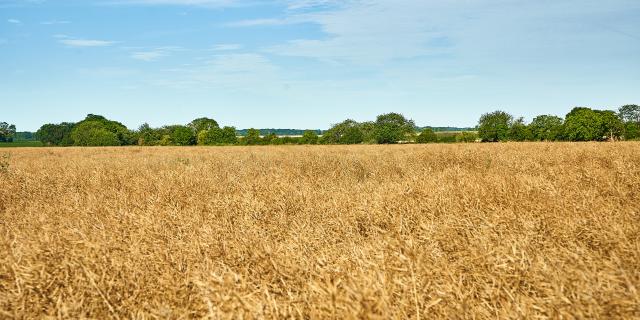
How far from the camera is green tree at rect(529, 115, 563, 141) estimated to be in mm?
71188

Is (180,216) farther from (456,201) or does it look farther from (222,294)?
(456,201)

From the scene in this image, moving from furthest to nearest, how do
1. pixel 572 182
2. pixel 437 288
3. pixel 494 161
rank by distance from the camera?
pixel 494 161
pixel 572 182
pixel 437 288

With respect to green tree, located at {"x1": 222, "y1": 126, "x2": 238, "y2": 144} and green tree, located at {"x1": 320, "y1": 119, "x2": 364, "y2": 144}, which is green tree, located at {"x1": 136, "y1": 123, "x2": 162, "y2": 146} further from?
green tree, located at {"x1": 320, "y1": 119, "x2": 364, "y2": 144}

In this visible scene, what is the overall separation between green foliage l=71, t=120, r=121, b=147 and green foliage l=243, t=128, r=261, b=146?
22.5m

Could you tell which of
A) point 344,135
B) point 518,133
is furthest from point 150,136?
point 518,133

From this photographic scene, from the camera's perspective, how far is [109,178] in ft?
28.1

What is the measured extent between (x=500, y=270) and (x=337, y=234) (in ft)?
5.58

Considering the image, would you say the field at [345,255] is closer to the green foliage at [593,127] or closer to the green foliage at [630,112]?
the green foliage at [593,127]

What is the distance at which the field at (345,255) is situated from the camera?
2.12m

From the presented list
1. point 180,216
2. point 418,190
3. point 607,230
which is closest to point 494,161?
point 418,190

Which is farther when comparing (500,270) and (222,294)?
(500,270)

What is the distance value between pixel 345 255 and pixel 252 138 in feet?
231

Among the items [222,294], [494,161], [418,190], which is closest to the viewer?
[222,294]

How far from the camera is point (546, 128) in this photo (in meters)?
82.0
